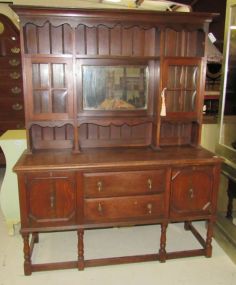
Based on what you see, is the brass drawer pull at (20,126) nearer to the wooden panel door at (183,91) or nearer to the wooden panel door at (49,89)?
the wooden panel door at (49,89)

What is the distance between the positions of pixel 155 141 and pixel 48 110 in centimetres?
91

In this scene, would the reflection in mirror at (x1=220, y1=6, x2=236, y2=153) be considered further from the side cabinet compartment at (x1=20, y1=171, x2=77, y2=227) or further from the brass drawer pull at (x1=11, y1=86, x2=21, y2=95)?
the brass drawer pull at (x1=11, y1=86, x2=21, y2=95)

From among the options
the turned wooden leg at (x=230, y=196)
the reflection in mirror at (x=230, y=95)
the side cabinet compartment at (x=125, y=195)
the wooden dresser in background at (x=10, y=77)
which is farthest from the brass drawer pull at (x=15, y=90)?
the turned wooden leg at (x=230, y=196)

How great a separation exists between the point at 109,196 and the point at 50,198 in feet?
1.35

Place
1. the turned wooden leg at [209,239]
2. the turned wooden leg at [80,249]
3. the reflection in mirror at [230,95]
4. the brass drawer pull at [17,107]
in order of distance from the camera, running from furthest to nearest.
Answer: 1. the brass drawer pull at [17,107]
2. the reflection in mirror at [230,95]
3. the turned wooden leg at [209,239]
4. the turned wooden leg at [80,249]

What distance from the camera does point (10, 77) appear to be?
3.85m

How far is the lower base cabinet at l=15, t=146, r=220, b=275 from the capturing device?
193 cm

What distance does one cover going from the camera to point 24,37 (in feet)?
6.79

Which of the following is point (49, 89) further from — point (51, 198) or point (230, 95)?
point (230, 95)

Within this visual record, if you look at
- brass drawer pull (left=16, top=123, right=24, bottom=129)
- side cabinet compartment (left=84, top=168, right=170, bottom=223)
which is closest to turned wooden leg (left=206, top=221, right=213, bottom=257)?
side cabinet compartment (left=84, top=168, right=170, bottom=223)

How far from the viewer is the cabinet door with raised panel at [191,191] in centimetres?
208

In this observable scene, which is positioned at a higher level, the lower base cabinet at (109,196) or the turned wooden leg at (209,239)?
the lower base cabinet at (109,196)

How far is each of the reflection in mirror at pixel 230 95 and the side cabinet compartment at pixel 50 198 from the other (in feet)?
4.64

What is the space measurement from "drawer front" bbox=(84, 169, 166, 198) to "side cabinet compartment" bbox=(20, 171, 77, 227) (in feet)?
0.41
